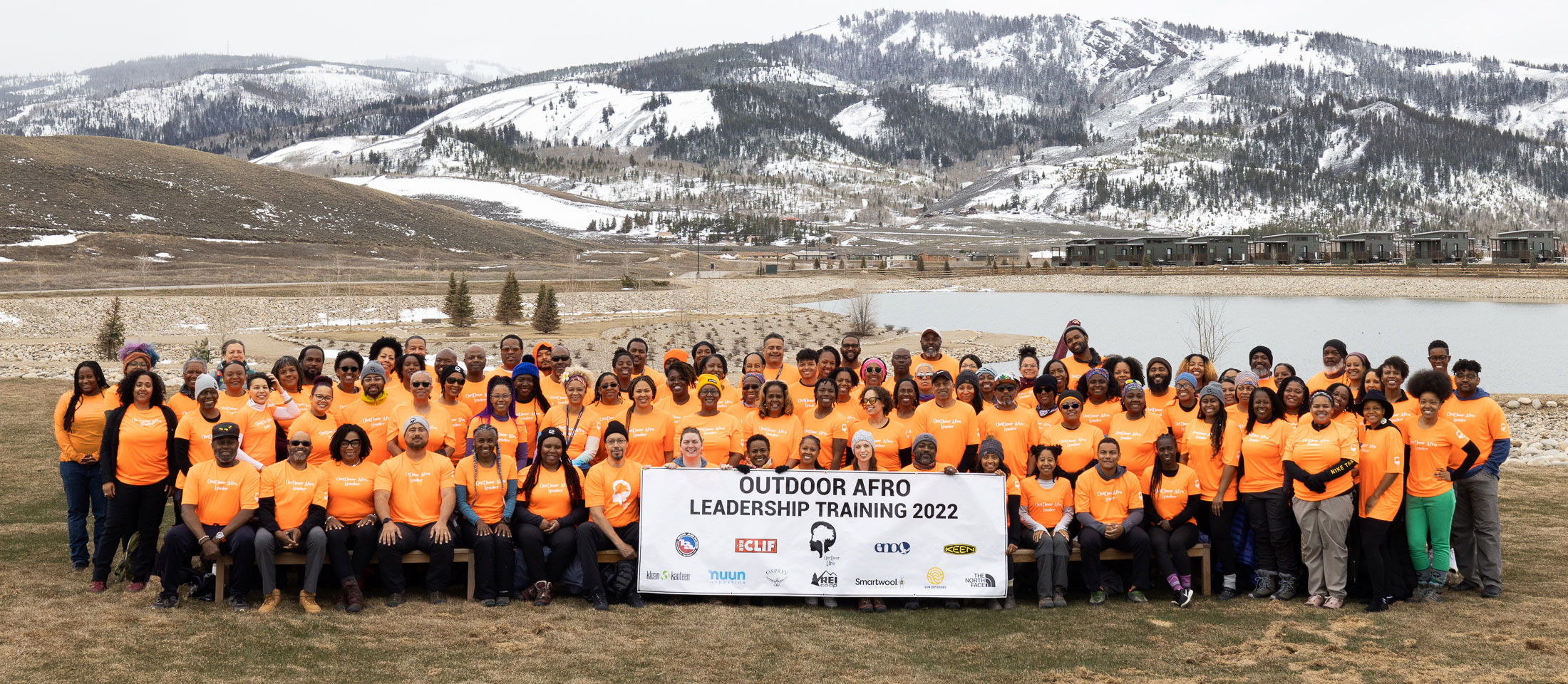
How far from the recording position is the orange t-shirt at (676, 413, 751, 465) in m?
8.59

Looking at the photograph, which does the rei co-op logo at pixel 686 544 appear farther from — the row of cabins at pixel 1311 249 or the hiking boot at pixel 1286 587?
the row of cabins at pixel 1311 249

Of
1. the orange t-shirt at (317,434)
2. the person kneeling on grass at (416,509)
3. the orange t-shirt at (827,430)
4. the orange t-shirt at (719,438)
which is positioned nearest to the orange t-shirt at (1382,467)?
the orange t-shirt at (827,430)

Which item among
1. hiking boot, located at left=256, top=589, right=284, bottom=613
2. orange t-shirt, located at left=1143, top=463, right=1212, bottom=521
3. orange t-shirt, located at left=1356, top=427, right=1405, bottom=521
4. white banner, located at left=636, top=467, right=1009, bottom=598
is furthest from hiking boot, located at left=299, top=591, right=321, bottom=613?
orange t-shirt, located at left=1356, top=427, right=1405, bottom=521

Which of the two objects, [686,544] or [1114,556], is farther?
[1114,556]

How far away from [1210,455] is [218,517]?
23.1 feet

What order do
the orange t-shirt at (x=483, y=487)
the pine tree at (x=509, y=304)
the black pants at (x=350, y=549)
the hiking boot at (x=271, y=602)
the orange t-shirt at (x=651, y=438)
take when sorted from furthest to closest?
the pine tree at (x=509, y=304), the orange t-shirt at (x=651, y=438), the orange t-shirt at (x=483, y=487), the black pants at (x=350, y=549), the hiking boot at (x=271, y=602)

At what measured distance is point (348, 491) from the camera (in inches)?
310

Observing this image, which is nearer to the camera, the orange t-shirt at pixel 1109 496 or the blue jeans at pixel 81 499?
the orange t-shirt at pixel 1109 496

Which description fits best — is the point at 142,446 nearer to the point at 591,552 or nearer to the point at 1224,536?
the point at 591,552

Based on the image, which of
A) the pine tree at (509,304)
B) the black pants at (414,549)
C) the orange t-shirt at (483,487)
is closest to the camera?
the black pants at (414,549)

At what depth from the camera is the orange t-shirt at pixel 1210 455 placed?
8.23 metres

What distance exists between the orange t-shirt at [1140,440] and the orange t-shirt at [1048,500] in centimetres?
52

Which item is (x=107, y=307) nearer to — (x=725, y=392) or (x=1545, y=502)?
(x=725, y=392)

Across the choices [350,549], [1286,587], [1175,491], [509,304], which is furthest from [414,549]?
[509,304]
